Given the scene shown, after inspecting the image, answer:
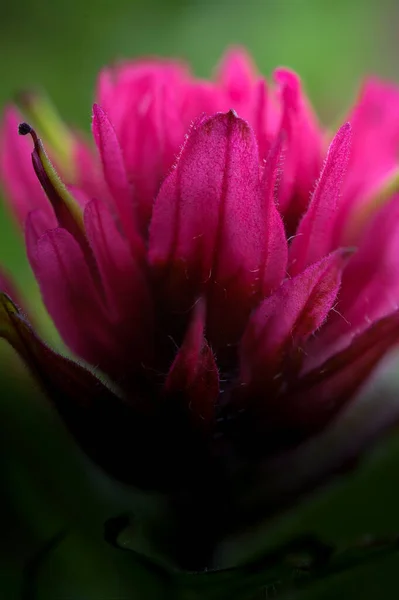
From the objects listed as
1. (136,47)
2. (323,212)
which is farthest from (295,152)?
(136,47)

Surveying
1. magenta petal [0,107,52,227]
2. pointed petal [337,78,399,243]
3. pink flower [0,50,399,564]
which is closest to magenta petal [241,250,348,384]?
pink flower [0,50,399,564]

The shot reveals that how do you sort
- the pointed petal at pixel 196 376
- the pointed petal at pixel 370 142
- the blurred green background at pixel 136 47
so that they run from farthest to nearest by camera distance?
the blurred green background at pixel 136 47
the pointed petal at pixel 370 142
the pointed petal at pixel 196 376

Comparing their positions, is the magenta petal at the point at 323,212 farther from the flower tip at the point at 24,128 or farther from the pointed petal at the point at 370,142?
Result: the flower tip at the point at 24,128

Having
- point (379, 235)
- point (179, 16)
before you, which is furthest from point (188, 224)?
point (179, 16)

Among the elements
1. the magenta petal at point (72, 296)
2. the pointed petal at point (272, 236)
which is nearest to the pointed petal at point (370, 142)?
the pointed petal at point (272, 236)

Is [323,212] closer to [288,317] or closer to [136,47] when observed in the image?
[288,317]

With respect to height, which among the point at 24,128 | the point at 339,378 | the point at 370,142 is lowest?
the point at 339,378

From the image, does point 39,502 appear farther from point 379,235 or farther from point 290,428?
point 379,235
